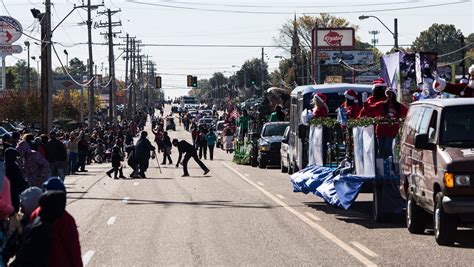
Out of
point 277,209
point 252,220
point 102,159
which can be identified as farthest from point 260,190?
point 102,159

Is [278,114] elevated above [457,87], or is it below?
above

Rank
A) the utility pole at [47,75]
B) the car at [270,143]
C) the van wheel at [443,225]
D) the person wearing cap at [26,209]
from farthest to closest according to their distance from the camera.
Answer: the utility pole at [47,75] → the car at [270,143] → the van wheel at [443,225] → the person wearing cap at [26,209]

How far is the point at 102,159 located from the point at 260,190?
98.6 ft

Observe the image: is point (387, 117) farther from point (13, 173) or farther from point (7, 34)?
point (7, 34)

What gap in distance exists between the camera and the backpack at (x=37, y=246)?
27.6 ft

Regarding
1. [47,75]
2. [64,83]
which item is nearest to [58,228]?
[47,75]

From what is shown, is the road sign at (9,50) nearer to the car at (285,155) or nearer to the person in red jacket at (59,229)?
the car at (285,155)

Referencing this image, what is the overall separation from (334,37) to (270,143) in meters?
71.2

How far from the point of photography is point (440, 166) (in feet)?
49.1

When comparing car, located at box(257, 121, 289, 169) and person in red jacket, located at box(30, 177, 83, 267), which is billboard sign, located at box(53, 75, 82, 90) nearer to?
car, located at box(257, 121, 289, 169)

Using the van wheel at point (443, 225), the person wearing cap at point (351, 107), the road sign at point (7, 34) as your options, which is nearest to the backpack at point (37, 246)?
the van wheel at point (443, 225)

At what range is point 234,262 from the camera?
552 inches

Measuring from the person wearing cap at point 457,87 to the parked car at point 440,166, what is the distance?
765 mm

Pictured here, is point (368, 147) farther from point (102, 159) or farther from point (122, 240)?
point (102, 159)
